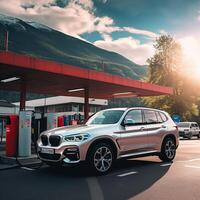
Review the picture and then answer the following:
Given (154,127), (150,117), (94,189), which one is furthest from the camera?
(150,117)

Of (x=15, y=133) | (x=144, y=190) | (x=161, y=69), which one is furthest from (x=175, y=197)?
(x=161, y=69)

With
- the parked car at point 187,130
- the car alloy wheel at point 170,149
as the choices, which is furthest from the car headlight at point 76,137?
the parked car at point 187,130

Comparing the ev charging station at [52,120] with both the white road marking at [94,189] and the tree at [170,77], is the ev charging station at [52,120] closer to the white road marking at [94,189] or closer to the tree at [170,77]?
the white road marking at [94,189]

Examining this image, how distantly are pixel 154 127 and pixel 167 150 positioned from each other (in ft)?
3.35

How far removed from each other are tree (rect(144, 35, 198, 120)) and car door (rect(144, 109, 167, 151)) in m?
37.2

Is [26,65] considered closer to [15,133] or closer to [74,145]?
[15,133]

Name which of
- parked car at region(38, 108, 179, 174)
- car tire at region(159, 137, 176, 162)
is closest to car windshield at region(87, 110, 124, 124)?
parked car at region(38, 108, 179, 174)

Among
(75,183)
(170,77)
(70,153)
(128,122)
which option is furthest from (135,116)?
(170,77)

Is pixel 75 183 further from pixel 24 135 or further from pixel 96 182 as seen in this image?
pixel 24 135

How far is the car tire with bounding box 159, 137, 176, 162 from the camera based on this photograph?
34.1ft

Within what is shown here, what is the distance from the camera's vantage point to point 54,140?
8156 millimetres

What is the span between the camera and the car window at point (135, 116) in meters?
9.41

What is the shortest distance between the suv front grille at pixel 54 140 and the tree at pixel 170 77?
40.3 m

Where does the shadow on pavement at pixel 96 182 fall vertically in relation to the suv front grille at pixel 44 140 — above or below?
below
